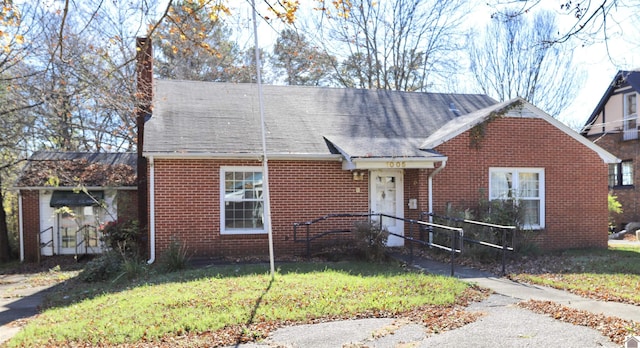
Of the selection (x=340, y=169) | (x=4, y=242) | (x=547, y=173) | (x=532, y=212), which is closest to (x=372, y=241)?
(x=340, y=169)

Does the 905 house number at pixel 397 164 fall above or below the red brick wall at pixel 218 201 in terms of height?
above

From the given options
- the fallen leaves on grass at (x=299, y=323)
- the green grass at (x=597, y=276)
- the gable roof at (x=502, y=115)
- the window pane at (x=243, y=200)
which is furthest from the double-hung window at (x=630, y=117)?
the fallen leaves on grass at (x=299, y=323)

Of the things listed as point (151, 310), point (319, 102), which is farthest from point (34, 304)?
point (319, 102)

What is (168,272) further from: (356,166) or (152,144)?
(356,166)

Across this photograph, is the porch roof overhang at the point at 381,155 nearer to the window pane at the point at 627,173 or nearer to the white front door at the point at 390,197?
the white front door at the point at 390,197

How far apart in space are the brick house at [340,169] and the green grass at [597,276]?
6.02ft

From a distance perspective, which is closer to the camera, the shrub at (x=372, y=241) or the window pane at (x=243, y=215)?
the shrub at (x=372, y=241)

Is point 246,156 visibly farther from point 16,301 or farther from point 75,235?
point 75,235

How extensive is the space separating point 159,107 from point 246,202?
3807 millimetres

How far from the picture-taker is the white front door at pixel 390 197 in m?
13.8

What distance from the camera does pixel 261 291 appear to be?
8203 millimetres

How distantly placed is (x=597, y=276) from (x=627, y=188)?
1701 cm

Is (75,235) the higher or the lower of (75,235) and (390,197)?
the lower

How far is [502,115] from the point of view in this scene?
13.9 meters
